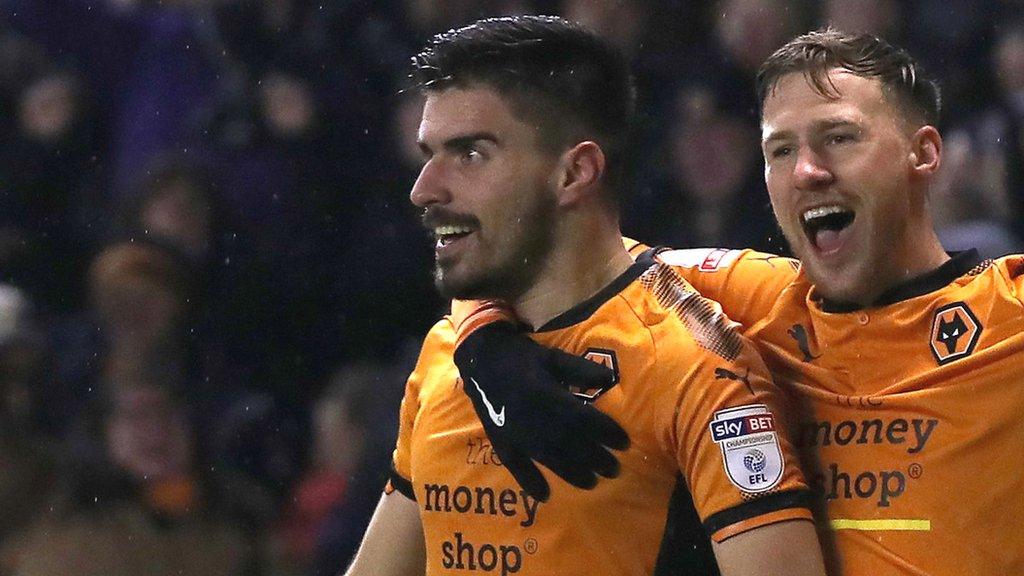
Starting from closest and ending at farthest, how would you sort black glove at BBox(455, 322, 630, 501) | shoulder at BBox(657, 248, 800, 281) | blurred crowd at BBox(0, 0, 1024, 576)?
black glove at BBox(455, 322, 630, 501), shoulder at BBox(657, 248, 800, 281), blurred crowd at BBox(0, 0, 1024, 576)

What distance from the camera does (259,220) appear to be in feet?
14.0

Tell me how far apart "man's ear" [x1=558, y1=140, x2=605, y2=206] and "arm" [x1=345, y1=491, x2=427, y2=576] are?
20.1 inches

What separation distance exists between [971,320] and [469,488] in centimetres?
66

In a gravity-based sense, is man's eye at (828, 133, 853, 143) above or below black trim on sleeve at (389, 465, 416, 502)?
above

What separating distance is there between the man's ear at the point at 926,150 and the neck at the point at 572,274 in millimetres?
394

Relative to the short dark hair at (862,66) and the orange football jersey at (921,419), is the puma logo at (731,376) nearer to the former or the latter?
the orange football jersey at (921,419)

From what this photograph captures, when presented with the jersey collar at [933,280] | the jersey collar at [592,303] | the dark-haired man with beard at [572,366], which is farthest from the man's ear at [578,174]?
the jersey collar at [933,280]

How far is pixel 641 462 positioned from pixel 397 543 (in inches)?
19.5

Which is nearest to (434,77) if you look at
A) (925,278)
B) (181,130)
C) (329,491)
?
(925,278)

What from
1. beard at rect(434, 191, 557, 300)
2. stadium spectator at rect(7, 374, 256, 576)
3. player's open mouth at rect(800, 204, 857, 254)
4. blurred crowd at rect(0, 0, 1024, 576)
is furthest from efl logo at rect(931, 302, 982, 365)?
stadium spectator at rect(7, 374, 256, 576)

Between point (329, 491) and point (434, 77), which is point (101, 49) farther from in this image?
point (434, 77)

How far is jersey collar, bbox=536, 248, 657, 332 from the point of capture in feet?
7.11

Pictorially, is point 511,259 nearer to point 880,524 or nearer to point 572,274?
point 572,274

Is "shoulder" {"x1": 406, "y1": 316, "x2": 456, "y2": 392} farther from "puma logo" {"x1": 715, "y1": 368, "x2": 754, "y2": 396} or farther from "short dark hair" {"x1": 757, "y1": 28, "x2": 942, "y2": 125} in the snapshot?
"short dark hair" {"x1": 757, "y1": 28, "x2": 942, "y2": 125}
